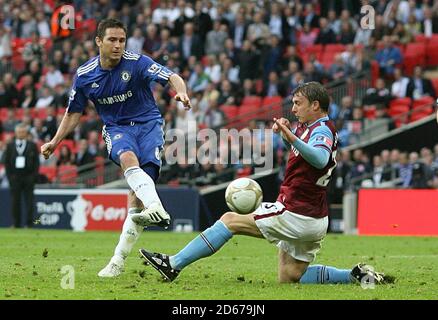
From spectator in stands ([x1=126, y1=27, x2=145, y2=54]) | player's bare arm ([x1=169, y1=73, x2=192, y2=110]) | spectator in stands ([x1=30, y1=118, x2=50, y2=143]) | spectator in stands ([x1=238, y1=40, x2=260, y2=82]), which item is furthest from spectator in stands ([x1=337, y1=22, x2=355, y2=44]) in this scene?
player's bare arm ([x1=169, y1=73, x2=192, y2=110])

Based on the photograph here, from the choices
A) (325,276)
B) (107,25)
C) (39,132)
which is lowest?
(39,132)

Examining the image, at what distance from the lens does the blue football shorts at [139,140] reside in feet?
36.1

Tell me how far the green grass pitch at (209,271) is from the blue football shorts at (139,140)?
1.15m

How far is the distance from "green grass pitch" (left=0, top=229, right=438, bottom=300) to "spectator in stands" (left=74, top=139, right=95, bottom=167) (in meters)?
7.62

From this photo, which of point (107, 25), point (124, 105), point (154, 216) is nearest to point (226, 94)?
point (124, 105)

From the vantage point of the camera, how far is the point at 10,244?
17.3 m

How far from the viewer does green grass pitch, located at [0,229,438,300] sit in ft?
30.8

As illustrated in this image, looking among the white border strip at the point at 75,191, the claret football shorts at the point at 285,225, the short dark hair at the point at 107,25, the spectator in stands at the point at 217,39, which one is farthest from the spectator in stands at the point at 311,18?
the claret football shorts at the point at 285,225

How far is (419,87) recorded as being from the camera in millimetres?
26094

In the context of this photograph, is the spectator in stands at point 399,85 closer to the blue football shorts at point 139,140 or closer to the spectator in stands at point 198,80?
the spectator in stands at point 198,80

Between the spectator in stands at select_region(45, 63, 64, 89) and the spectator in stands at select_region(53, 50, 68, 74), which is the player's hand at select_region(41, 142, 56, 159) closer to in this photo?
the spectator in stands at select_region(45, 63, 64, 89)

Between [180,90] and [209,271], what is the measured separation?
2.40m

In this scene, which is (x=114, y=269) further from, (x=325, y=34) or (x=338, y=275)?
(x=325, y=34)
